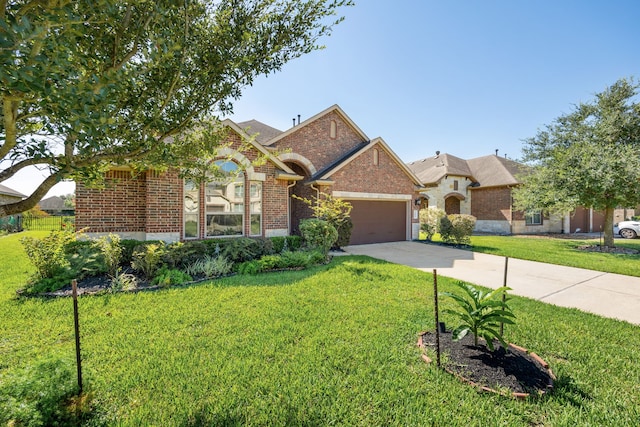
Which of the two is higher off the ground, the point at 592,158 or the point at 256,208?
the point at 592,158

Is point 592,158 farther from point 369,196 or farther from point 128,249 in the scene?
point 128,249

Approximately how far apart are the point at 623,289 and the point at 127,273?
12555mm

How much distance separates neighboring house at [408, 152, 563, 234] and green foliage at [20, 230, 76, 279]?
903 inches

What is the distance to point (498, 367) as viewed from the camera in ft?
10.4

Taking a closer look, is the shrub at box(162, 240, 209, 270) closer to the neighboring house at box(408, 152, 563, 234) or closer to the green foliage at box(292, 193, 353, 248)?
the green foliage at box(292, 193, 353, 248)

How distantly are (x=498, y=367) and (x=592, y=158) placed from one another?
47.3 ft

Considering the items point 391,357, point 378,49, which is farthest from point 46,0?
point 378,49

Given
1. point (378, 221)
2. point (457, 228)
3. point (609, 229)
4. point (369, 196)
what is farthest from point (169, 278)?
point (609, 229)

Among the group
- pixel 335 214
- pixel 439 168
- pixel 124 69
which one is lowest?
pixel 335 214

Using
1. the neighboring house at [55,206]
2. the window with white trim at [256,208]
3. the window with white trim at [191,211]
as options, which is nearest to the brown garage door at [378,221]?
the window with white trim at [256,208]

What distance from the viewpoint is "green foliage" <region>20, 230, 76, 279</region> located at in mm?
6238

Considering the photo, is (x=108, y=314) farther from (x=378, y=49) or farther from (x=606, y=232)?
(x=606, y=232)

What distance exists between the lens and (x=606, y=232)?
13.5 meters

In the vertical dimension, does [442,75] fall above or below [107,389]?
above
